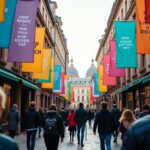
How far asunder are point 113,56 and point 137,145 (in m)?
20.0

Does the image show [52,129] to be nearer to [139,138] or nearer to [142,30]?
[142,30]

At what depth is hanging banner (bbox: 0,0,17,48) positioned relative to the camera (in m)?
11.7

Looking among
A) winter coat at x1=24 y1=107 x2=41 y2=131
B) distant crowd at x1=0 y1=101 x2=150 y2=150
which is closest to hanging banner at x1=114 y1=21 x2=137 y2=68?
distant crowd at x1=0 y1=101 x2=150 y2=150

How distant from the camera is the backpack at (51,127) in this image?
8.63 metres

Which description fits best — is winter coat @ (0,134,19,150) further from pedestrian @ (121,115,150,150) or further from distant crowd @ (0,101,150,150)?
pedestrian @ (121,115,150,150)

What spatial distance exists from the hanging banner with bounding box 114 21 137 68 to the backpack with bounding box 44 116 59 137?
877 centimetres

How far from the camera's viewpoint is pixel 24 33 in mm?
14031

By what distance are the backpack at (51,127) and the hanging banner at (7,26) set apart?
13.6ft

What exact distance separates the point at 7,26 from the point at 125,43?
7.12 m

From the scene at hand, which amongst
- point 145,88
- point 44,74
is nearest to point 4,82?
point 44,74

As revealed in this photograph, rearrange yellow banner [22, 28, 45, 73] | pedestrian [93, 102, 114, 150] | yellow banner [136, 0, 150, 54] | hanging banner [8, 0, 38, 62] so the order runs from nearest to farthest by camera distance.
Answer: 1. pedestrian [93, 102, 114, 150]
2. yellow banner [136, 0, 150, 54]
3. hanging banner [8, 0, 38, 62]
4. yellow banner [22, 28, 45, 73]

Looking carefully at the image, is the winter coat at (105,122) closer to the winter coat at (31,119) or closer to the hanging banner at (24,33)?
the winter coat at (31,119)

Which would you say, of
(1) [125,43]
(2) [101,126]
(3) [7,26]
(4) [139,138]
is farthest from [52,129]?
(1) [125,43]

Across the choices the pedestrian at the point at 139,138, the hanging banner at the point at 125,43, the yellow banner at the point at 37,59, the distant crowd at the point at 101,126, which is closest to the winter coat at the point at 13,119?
the distant crowd at the point at 101,126
